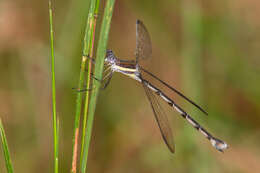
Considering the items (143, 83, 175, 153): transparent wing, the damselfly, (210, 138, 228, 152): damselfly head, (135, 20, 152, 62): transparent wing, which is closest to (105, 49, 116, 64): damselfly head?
the damselfly

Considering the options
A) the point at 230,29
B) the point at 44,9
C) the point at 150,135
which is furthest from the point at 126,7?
the point at 150,135

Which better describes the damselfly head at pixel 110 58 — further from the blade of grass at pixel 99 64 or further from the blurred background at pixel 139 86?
the blade of grass at pixel 99 64

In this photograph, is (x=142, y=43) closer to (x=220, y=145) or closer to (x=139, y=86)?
(x=220, y=145)

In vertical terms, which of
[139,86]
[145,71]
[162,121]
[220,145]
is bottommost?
[220,145]

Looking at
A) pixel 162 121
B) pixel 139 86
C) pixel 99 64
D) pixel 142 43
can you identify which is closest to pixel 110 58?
pixel 142 43

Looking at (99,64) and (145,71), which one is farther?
(145,71)

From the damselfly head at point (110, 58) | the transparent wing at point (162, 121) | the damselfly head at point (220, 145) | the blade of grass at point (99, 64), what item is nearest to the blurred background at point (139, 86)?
the damselfly head at point (220, 145)

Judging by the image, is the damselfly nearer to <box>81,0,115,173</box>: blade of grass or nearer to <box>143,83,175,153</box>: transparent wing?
<box>143,83,175,153</box>: transparent wing
